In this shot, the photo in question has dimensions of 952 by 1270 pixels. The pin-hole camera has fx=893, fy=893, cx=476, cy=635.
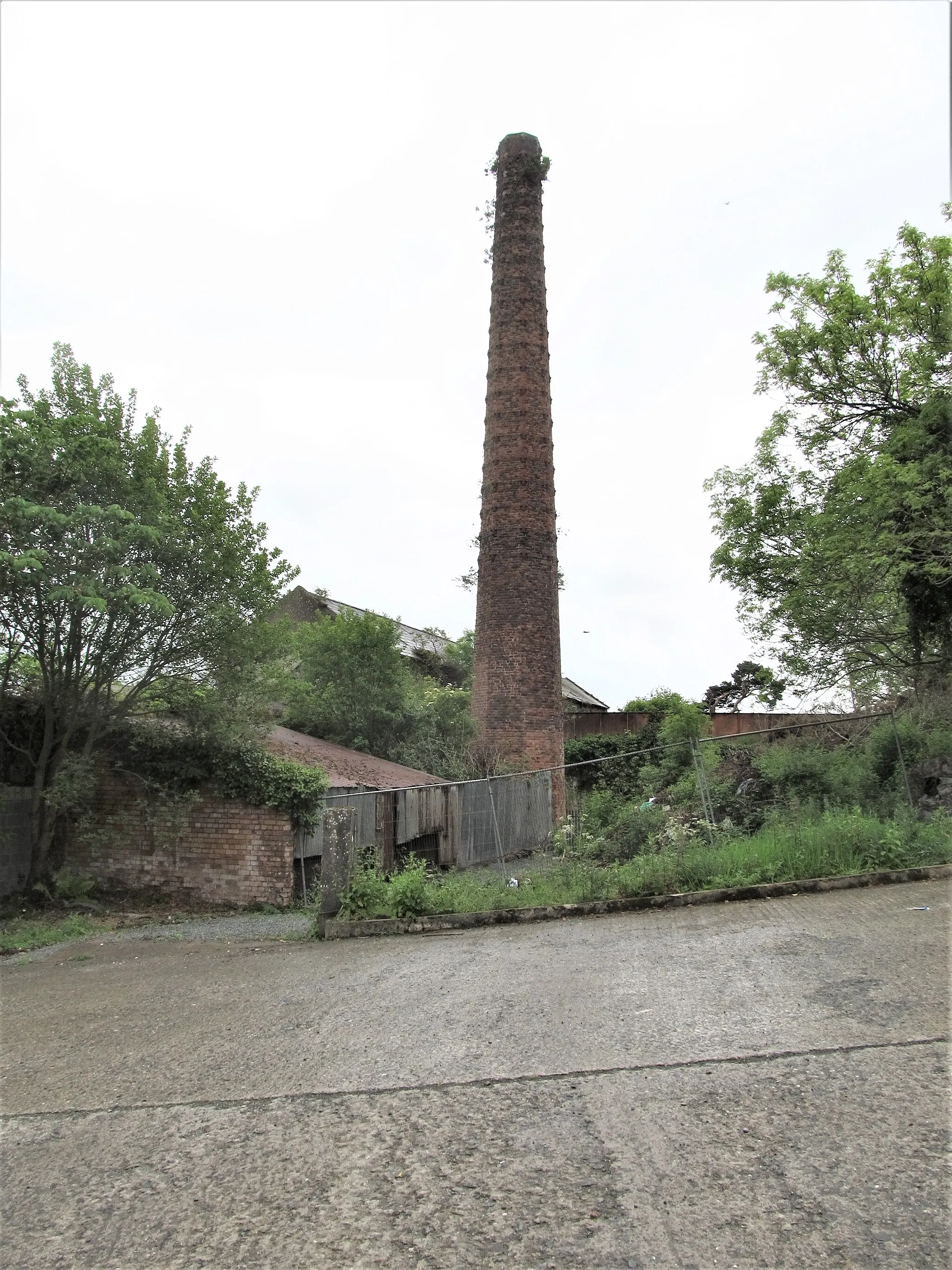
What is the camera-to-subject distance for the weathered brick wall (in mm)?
13109

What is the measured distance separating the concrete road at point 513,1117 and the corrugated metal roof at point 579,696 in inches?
1198

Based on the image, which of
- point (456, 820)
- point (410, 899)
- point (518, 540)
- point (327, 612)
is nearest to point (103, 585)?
point (410, 899)

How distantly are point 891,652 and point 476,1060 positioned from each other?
12.3 meters

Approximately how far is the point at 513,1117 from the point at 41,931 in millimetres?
9084

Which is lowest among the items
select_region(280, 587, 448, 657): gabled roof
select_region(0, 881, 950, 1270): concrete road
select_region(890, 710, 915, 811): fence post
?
select_region(0, 881, 950, 1270): concrete road

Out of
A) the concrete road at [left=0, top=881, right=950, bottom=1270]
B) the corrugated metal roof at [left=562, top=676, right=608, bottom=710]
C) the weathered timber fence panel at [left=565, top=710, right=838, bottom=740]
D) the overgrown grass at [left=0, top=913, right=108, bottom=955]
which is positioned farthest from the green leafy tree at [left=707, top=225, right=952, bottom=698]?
the corrugated metal roof at [left=562, top=676, right=608, bottom=710]

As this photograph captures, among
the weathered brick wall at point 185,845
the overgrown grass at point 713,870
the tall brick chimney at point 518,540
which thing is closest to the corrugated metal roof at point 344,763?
the weathered brick wall at point 185,845

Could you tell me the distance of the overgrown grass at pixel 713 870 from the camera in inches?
349

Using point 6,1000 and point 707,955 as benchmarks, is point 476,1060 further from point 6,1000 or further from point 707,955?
point 6,1000

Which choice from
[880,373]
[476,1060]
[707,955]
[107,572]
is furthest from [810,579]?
[476,1060]

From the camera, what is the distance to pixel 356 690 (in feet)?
71.9

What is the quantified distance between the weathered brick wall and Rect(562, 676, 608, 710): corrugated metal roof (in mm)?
23908

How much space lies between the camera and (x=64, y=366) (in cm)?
1230

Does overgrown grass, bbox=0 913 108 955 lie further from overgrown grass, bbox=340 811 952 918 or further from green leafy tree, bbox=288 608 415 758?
green leafy tree, bbox=288 608 415 758
